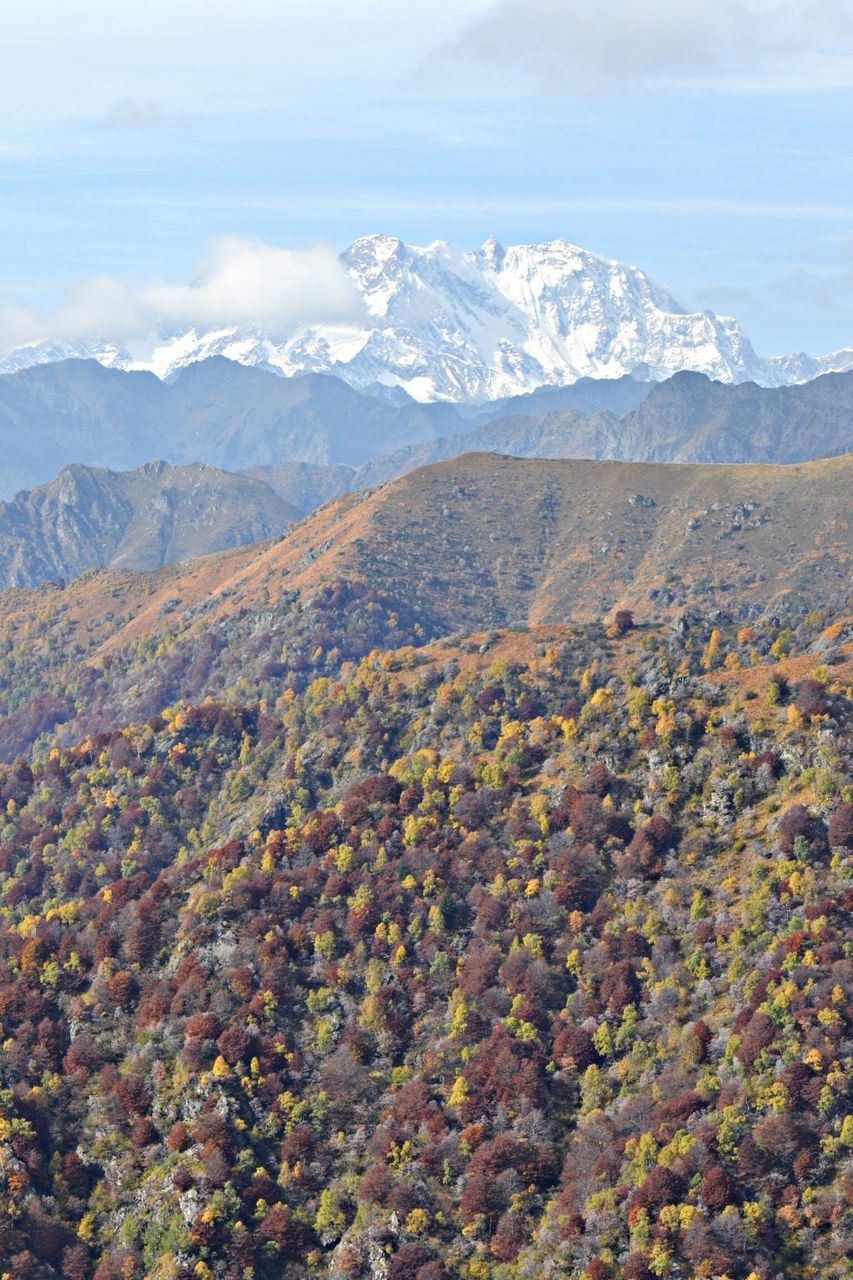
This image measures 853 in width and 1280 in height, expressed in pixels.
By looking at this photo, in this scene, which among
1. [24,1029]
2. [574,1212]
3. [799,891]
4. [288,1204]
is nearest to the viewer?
[574,1212]

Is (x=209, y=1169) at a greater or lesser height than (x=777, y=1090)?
lesser

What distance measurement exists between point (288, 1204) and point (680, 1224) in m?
42.7

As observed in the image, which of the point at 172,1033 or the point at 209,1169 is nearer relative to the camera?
the point at 209,1169

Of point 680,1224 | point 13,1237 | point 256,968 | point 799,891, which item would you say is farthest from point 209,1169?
point 799,891

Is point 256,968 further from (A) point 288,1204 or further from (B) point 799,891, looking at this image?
(B) point 799,891

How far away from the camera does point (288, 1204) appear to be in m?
167

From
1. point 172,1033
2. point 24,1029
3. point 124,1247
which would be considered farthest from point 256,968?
point 124,1247

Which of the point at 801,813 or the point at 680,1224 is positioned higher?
the point at 801,813

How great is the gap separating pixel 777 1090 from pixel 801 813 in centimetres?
4411

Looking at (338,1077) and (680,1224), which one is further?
(338,1077)

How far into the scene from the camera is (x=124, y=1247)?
16500 centimetres

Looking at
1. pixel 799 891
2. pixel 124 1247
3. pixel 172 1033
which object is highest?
pixel 799 891

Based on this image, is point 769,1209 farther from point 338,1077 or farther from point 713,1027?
point 338,1077

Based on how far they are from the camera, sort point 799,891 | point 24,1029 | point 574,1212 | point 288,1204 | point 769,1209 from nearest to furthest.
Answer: point 769,1209 < point 574,1212 < point 288,1204 < point 799,891 < point 24,1029
